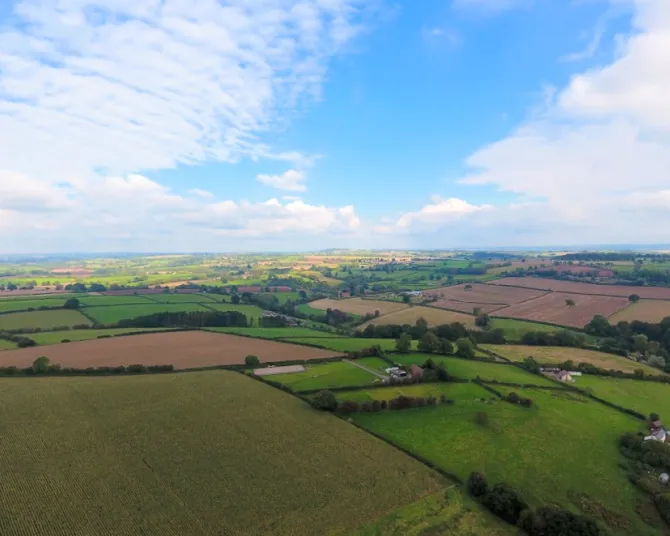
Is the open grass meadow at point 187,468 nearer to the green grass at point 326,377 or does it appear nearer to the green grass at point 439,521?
the green grass at point 439,521

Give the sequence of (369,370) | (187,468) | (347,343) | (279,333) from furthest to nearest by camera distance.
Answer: (279,333), (347,343), (369,370), (187,468)

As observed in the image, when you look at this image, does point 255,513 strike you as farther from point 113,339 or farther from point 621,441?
point 113,339

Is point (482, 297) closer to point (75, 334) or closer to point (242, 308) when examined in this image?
point (242, 308)

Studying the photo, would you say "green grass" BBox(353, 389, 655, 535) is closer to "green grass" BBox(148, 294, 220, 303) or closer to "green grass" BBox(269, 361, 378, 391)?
"green grass" BBox(269, 361, 378, 391)

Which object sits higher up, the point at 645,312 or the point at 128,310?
the point at 128,310

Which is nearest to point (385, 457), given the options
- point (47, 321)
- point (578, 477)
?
point (578, 477)

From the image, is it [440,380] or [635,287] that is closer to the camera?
[440,380]

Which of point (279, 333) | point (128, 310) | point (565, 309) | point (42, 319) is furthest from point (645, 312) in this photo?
point (42, 319)
